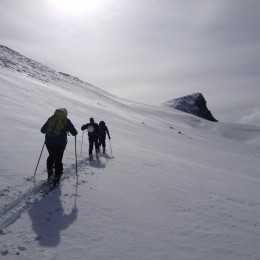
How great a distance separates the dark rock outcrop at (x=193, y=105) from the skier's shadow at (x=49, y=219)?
368ft

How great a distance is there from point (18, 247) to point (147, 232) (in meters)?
2.31

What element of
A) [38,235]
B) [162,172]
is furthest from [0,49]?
[38,235]

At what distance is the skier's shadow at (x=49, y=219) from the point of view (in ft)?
18.6

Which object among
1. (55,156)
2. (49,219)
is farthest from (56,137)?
(49,219)

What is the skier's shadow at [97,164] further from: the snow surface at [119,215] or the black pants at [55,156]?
the black pants at [55,156]

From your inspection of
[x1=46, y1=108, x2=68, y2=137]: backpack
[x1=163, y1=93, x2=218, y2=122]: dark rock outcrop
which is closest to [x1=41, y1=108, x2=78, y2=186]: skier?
[x1=46, y1=108, x2=68, y2=137]: backpack

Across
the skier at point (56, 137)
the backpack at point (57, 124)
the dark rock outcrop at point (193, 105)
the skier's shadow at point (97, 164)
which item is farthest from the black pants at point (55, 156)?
the dark rock outcrop at point (193, 105)

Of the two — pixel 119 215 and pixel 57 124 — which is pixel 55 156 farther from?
pixel 119 215

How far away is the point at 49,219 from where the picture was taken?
21.1 feet

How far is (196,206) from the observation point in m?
8.00

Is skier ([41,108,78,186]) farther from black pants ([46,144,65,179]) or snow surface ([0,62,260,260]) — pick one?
snow surface ([0,62,260,260])

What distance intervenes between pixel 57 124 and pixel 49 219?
2962mm

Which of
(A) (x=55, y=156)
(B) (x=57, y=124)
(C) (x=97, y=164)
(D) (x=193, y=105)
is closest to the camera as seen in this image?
(B) (x=57, y=124)

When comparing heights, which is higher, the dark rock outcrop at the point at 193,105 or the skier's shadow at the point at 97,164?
the dark rock outcrop at the point at 193,105
